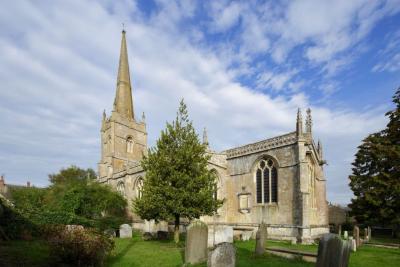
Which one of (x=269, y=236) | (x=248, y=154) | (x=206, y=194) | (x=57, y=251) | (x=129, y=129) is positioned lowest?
(x=269, y=236)

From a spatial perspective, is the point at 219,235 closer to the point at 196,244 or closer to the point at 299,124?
the point at 196,244

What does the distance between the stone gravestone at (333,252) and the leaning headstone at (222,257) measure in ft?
8.88

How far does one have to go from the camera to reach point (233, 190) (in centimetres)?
2741

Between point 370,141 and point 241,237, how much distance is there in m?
14.3

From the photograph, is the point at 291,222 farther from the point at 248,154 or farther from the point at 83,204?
the point at 83,204

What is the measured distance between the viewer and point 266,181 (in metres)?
25.1

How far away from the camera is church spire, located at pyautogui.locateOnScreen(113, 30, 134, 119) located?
145 feet

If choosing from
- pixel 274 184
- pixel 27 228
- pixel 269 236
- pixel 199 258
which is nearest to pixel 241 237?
pixel 269 236

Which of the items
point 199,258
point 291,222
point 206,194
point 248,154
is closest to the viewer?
point 199,258

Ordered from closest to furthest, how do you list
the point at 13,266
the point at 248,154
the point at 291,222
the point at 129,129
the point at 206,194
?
1. the point at 13,266
2. the point at 206,194
3. the point at 291,222
4. the point at 248,154
5. the point at 129,129

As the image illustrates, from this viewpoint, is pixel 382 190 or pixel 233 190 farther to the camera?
pixel 233 190

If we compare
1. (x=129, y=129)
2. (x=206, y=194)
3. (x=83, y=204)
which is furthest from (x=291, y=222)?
(x=129, y=129)

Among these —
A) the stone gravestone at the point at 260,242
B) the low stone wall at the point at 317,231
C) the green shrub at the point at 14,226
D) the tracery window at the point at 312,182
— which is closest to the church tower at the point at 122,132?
the green shrub at the point at 14,226

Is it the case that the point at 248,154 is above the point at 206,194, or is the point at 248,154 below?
above
